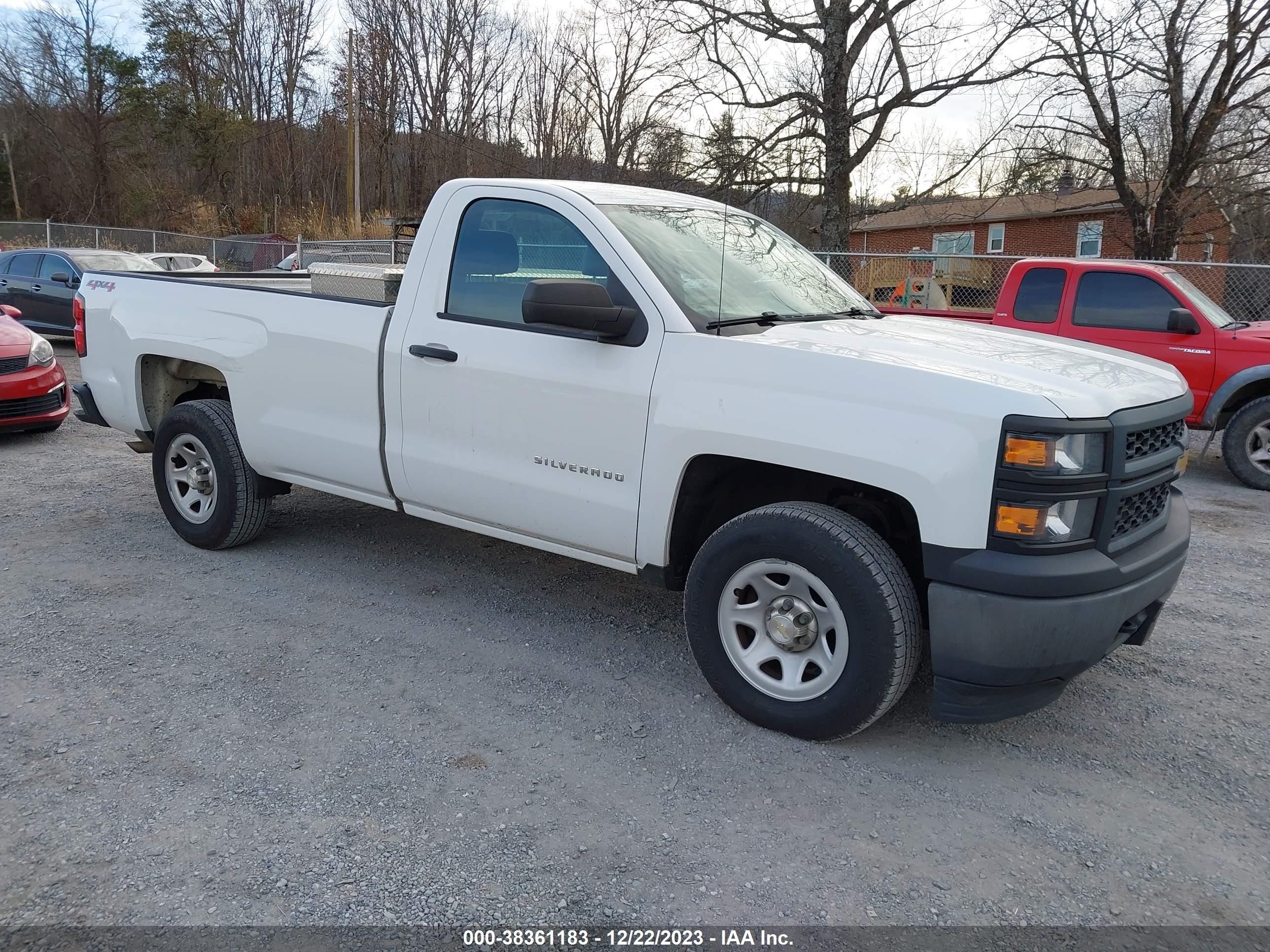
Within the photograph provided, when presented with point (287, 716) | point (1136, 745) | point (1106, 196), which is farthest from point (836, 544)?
point (1106, 196)

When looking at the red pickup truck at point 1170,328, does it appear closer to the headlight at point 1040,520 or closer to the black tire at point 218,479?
the headlight at point 1040,520

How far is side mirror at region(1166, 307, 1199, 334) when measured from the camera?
839 centimetres

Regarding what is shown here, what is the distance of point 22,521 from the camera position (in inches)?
242

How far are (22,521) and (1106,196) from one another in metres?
31.1

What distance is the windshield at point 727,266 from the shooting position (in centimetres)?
388

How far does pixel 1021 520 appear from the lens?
3016 millimetres

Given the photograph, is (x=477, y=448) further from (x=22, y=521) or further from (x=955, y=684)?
(x=22, y=521)

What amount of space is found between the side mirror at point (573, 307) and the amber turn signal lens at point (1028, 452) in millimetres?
1468

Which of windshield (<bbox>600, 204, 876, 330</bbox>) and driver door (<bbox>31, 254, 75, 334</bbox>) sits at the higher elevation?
windshield (<bbox>600, 204, 876, 330</bbox>)

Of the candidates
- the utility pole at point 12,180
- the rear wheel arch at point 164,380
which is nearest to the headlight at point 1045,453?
the rear wheel arch at point 164,380

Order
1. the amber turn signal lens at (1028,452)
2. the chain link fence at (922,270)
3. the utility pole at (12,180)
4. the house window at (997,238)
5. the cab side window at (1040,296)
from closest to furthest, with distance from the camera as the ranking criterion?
the amber turn signal lens at (1028,452) < the chain link fence at (922,270) < the cab side window at (1040,296) < the house window at (997,238) < the utility pole at (12,180)

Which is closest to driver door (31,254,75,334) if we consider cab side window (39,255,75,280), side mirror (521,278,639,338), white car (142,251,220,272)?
cab side window (39,255,75,280)

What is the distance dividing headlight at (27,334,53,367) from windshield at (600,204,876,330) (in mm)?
6939

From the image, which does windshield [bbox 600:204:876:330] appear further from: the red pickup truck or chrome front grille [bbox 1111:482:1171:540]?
the red pickup truck
